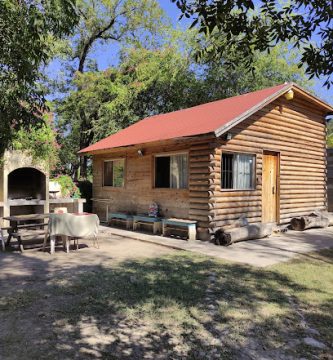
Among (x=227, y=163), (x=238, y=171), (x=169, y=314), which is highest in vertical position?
(x=227, y=163)

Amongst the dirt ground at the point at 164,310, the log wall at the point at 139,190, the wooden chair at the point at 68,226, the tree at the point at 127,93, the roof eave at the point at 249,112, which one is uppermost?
the tree at the point at 127,93

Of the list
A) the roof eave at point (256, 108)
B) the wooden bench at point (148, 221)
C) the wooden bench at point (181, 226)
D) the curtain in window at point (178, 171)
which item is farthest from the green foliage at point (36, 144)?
the roof eave at point (256, 108)

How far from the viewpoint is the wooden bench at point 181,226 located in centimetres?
953

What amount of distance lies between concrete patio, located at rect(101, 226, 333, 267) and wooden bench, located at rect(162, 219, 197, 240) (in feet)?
0.99

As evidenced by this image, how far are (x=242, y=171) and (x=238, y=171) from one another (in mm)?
195

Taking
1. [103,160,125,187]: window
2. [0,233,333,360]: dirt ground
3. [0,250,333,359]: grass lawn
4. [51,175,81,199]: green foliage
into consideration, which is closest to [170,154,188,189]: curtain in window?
[103,160,125,187]: window

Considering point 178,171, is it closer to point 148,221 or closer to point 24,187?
point 148,221

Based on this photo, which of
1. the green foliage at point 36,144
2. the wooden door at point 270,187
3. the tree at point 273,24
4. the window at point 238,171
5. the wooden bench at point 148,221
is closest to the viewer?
the tree at point 273,24

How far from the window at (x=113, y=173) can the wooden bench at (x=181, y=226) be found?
3228mm

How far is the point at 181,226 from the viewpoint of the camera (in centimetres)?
1020

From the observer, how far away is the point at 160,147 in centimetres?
1114

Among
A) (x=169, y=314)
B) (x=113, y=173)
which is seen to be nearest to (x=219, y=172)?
(x=113, y=173)

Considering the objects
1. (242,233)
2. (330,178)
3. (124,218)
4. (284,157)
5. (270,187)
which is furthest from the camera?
(330,178)

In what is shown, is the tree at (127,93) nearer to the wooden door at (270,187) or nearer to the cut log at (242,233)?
the wooden door at (270,187)
